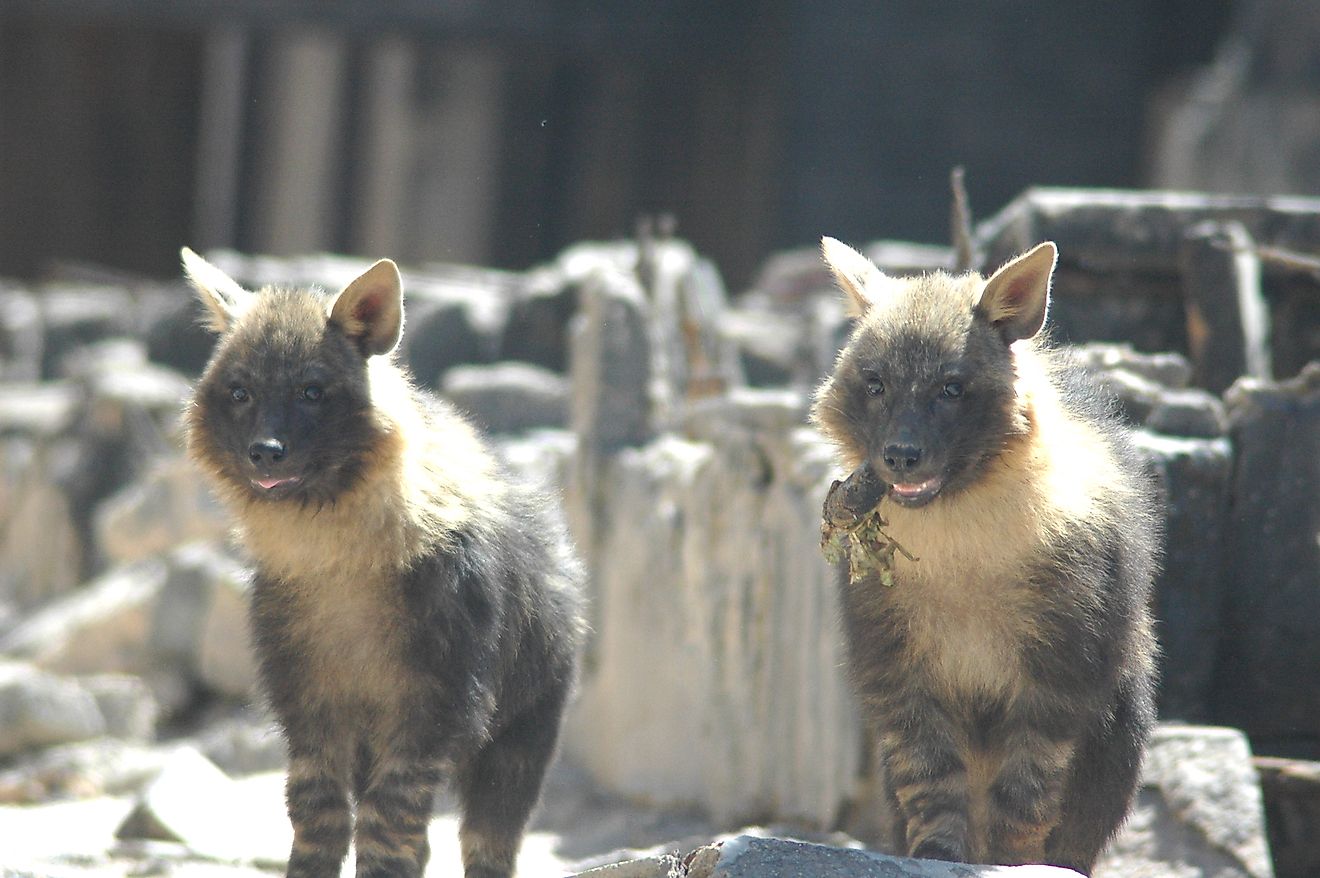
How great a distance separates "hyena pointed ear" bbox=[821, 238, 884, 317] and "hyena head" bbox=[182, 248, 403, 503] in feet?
3.70

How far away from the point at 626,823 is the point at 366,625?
2.43 m

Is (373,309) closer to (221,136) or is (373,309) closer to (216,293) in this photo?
(216,293)

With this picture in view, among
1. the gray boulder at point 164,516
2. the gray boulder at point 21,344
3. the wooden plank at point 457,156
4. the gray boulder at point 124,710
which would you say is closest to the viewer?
the gray boulder at point 124,710

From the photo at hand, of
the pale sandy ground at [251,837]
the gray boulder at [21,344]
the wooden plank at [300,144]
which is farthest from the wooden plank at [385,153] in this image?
the pale sandy ground at [251,837]

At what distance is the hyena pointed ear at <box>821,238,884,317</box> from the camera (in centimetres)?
454

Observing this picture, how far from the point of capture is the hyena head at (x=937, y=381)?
4137 millimetres

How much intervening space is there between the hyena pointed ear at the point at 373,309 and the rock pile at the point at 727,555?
1544 millimetres

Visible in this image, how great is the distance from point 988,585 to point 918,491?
1.06 feet

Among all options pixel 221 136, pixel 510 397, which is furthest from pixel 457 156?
pixel 510 397

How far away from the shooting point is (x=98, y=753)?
7.79 meters

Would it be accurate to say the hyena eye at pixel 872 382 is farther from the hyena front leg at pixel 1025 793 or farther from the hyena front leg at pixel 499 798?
the hyena front leg at pixel 499 798

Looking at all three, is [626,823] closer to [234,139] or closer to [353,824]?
[353,824]

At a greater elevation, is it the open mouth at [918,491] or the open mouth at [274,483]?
the open mouth at [918,491]

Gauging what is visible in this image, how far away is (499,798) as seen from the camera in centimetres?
480
